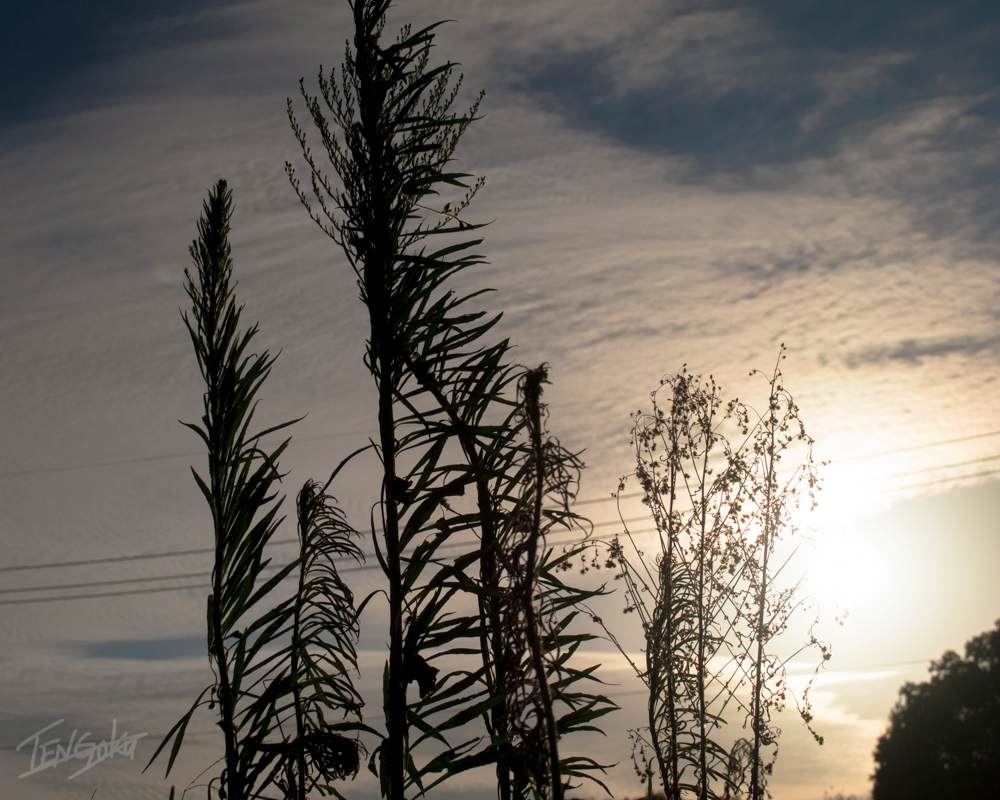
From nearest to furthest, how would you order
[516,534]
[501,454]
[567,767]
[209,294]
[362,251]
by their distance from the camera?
[516,534] < [567,767] < [501,454] < [362,251] < [209,294]

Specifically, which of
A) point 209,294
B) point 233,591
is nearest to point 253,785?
point 233,591

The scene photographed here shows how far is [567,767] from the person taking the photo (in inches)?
104

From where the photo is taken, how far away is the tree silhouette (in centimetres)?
3741

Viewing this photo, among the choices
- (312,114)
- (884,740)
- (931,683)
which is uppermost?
(312,114)

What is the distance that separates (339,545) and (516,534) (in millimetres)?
3194

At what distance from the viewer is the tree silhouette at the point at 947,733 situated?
37.4 m

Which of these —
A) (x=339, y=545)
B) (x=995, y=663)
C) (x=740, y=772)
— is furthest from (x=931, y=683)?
(x=339, y=545)

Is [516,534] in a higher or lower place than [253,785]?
higher

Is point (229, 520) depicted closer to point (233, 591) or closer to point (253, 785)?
point (233, 591)

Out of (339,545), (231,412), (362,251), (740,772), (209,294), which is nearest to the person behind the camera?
(362,251)

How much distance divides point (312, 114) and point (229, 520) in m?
1.80

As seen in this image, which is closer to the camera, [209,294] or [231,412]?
[231,412]

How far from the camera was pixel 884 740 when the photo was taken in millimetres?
41000

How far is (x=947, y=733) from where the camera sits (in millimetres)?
38906
